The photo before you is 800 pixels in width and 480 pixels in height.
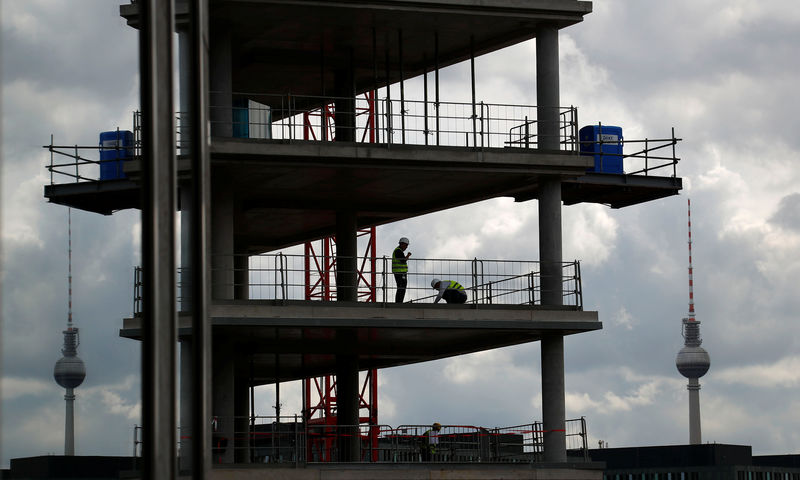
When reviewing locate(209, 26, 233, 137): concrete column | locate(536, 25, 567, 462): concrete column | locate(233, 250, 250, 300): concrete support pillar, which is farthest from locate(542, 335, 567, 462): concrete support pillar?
locate(233, 250, 250, 300): concrete support pillar

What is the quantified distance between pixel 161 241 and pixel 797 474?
110 metres

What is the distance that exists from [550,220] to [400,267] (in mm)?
4511

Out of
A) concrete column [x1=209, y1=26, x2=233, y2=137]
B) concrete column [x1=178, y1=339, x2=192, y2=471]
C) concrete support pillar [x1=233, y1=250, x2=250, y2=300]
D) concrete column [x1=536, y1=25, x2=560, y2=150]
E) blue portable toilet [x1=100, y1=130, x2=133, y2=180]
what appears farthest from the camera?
concrete support pillar [x1=233, y1=250, x2=250, y2=300]

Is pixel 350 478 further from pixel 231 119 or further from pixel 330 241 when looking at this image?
pixel 330 241

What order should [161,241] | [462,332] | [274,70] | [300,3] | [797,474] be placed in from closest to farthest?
[161,241] → [300,3] → [462,332] → [274,70] → [797,474]

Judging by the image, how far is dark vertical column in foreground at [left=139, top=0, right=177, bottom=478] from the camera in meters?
11.2

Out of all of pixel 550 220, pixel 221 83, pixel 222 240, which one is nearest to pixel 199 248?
pixel 222 240

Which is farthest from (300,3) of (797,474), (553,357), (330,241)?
(797,474)

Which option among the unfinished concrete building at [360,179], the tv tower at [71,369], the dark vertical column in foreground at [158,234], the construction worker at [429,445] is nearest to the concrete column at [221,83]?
the unfinished concrete building at [360,179]

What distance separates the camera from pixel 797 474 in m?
114

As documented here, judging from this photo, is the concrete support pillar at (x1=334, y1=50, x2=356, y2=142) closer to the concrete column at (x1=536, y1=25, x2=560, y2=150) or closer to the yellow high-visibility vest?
the yellow high-visibility vest

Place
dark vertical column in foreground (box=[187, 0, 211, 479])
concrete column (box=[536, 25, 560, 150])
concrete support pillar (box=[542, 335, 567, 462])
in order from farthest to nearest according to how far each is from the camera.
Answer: concrete column (box=[536, 25, 560, 150]), concrete support pillar (box=[542, 335, 567, 462]), dark vertical column in foreground (box=[187, 0, 211, 479])

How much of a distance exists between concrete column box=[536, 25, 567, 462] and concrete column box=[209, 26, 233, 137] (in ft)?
28.4

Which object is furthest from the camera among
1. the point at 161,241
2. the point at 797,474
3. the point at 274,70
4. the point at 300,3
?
the point at 797,474
